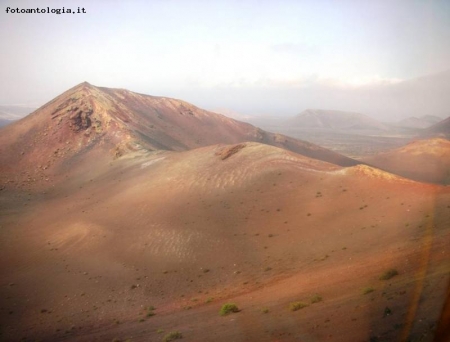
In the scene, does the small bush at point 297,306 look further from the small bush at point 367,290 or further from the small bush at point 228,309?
the small bush at point 228,309

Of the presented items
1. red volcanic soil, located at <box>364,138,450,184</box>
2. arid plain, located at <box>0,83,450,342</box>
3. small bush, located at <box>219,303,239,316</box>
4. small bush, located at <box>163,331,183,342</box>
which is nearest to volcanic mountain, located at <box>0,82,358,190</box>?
arid plain, located at <box>0,83,450,342</box>

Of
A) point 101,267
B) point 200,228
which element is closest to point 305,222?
point 200,228

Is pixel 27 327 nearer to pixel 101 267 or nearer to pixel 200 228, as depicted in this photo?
pixel 101 267

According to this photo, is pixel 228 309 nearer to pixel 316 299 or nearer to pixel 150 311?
pixel 316 299

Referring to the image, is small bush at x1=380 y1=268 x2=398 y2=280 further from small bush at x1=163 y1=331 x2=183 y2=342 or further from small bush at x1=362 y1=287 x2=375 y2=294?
small bush at x1=163 y1=331 x2=183 y2=342

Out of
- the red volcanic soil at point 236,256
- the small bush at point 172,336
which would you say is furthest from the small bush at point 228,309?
the small bush at point 172,336
